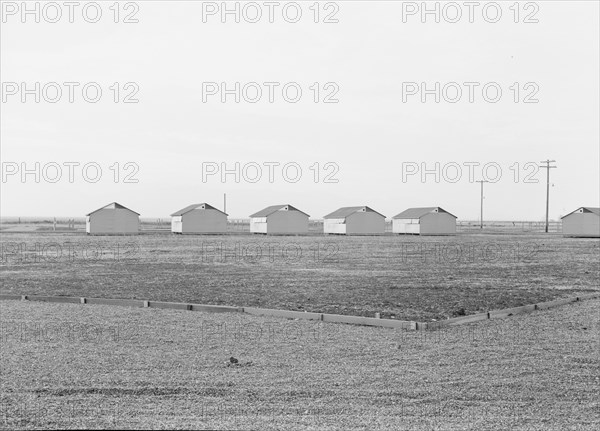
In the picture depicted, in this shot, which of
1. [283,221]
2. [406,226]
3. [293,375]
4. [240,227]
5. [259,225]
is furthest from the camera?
[240,227]

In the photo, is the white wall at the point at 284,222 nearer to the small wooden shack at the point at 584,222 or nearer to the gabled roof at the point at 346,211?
the gabled roof at the point at 346,211

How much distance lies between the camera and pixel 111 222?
6612 centimetres

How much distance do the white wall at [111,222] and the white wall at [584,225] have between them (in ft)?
149

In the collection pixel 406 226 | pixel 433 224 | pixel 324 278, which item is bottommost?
pixel 406 226

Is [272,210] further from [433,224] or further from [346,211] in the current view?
[433,224]

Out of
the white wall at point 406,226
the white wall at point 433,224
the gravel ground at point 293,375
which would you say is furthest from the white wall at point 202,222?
the gravel ground at point 293,375

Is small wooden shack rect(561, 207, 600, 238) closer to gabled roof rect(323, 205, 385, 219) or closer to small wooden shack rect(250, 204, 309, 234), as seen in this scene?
gabled roof rect(323, 205, 385, 219)

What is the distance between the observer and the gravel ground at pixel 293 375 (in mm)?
6863

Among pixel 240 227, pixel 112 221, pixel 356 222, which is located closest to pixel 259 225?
pixel 356 222

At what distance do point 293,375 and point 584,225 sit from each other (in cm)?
6089

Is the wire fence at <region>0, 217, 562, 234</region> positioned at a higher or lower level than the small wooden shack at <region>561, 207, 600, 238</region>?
lower

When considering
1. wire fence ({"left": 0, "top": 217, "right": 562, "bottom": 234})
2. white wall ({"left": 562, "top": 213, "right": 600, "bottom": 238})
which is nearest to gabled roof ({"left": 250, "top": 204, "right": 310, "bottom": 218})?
wire fence ({"left": 0, "top": 217, "right": 562, "bottom": 234})

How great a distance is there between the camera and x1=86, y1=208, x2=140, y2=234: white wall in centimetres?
6525

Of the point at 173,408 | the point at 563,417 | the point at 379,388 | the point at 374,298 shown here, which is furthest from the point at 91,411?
the point at 374,298
